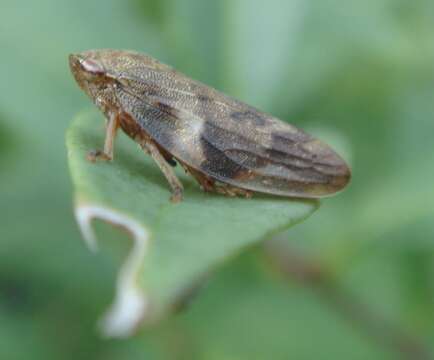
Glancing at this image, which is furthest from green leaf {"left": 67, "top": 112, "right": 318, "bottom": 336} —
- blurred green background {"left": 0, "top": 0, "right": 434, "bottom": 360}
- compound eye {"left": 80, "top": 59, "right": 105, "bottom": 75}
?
blurred green background {"left": 0, "top": 0, "right": 434, "bottom": 360}

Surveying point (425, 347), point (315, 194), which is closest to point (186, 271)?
point (315, 194)

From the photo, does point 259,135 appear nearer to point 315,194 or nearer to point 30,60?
point 315,194

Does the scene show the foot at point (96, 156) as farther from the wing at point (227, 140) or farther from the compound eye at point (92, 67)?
the compound eye at point (92, 67)

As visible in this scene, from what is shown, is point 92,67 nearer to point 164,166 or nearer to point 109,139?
point 109,139

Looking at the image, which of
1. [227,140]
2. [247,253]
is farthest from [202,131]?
[247,253]

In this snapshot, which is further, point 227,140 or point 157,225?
point 227,140

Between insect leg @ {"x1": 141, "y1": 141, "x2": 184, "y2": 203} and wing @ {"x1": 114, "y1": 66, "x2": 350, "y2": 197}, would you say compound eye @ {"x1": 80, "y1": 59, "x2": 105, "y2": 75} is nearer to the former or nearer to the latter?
wing @ {"x1": 114, "y1": 66, "x2": 350, "y2": 197}

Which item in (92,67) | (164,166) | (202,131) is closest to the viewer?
(164,166)
